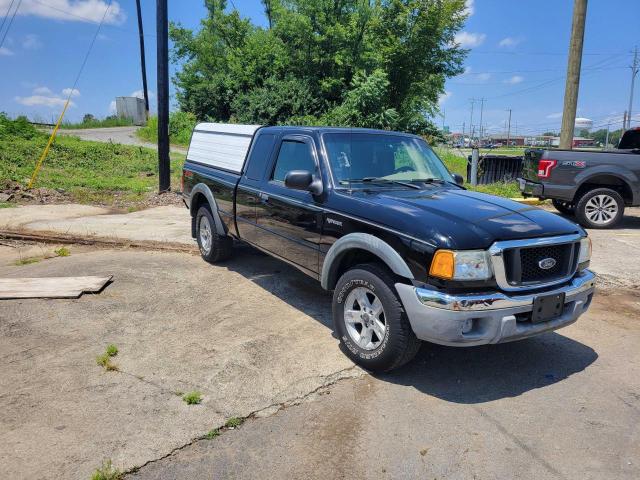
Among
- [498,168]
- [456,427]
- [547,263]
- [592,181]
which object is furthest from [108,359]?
[498,168]

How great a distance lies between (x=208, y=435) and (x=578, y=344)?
11.3 ft

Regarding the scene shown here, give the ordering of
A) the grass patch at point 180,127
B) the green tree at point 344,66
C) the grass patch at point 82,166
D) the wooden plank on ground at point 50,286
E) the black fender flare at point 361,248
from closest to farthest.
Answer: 1. the black fender flare at point 361,248
2. the wooden plank on ground at point 50,286
3. the grass patch at point 82,166
4. the green tree at point 344,66
5. the grass patch at point 180,127

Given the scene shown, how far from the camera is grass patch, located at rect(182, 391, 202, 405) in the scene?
138 inches

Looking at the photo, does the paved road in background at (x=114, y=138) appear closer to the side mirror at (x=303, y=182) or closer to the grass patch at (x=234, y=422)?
the side mirror at (x=303, y=182)

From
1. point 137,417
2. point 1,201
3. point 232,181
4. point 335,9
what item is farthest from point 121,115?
point 137,417

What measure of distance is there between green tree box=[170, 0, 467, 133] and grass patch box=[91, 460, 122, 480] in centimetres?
1893

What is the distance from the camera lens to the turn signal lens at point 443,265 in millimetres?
3363

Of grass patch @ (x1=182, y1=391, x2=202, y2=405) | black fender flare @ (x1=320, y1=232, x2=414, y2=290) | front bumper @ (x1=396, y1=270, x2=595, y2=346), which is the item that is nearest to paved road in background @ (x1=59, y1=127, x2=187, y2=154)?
black fender flare @ (x1=320, y1=232, x2=414, y2=290)

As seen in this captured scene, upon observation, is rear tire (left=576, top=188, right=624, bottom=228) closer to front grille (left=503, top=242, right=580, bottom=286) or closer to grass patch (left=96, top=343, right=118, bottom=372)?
front grille (left=503, top=242, right=580, bottom=286)

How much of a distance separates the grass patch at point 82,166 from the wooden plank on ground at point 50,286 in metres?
6.91

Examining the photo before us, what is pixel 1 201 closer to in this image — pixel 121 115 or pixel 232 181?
pixel 232 181

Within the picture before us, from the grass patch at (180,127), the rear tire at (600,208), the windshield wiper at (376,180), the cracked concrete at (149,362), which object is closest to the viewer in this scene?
the cracked concrete at (149,362)

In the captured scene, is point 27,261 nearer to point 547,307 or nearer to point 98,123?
point 547,307

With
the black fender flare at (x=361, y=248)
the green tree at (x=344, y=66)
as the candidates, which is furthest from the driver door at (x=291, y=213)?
the green tree at (x=344, y=66)
